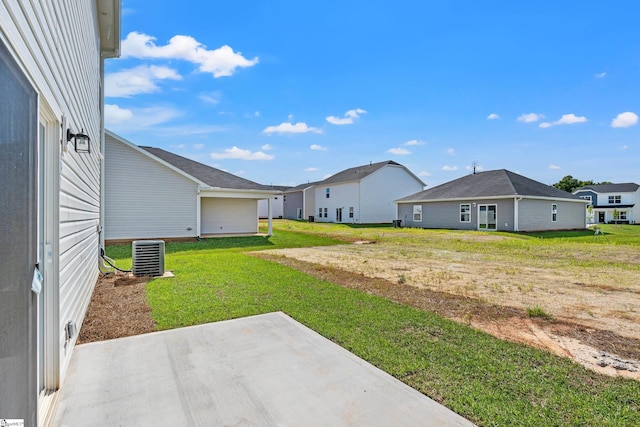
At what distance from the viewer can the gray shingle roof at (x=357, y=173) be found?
3179 cm

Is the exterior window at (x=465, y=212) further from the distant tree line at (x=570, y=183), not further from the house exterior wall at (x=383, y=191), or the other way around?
the distant tree line at (x=570, y=183)

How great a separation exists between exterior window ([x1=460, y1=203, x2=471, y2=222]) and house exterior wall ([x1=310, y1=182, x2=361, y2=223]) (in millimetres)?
9479

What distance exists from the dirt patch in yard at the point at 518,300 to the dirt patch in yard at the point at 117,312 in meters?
3.60

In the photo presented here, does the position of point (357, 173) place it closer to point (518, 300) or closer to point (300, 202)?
point (300, 202)

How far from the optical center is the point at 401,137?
32719mm

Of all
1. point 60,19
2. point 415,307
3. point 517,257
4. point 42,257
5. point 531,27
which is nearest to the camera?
point 42,257

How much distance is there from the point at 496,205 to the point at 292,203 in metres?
25.8

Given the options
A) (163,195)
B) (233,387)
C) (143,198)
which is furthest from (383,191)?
(233,387)

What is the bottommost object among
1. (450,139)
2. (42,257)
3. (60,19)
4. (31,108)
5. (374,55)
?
(42,257)

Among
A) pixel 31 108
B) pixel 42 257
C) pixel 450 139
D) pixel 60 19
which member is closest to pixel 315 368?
pixel 42 257

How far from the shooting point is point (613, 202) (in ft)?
142

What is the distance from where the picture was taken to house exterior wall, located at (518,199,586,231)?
21844 mm

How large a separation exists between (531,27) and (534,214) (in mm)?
13683

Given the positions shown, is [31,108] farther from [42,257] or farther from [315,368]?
[315,368]
